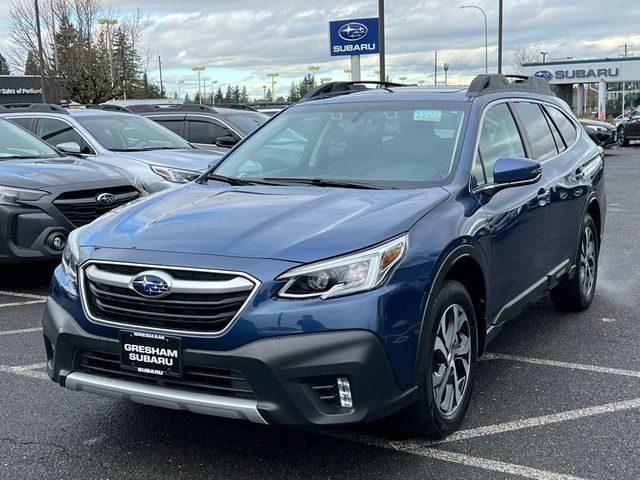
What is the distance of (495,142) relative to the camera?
4.48 m

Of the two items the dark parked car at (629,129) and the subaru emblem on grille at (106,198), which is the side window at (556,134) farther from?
the dark parked car at (629,129)

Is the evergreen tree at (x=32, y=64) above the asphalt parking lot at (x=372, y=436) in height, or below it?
above

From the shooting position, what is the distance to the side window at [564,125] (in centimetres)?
565

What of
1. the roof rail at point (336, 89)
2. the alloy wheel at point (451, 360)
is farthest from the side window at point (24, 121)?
the alloy wheel at point (451, 360)

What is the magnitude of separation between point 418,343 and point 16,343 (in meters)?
3.38

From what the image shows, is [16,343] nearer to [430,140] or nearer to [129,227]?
[129,227]

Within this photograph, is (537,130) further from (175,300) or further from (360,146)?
(175,300)

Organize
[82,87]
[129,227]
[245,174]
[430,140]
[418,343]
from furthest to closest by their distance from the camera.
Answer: [82,87] < [245,174] < [430,140] < [129,227] < [418,343]

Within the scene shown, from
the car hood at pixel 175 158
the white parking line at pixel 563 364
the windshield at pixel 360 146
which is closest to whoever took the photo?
the windshield at pixel 360 146

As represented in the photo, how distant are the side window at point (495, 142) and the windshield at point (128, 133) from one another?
5.90m

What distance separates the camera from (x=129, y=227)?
3.52 meters

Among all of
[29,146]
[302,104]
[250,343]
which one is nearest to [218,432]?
[250,343]

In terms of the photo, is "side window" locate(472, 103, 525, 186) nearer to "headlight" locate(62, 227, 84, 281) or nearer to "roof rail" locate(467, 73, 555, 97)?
"roof rail" locate(467, 73, 555, 97)

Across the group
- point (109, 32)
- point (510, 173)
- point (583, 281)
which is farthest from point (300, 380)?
point (109, 32)
